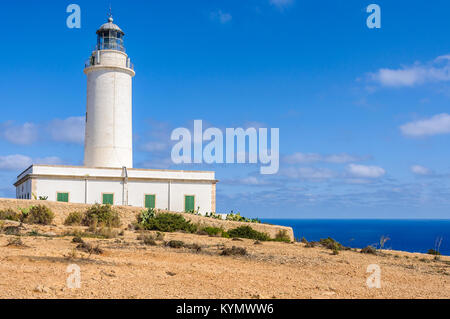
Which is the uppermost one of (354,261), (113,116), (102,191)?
(113,116)

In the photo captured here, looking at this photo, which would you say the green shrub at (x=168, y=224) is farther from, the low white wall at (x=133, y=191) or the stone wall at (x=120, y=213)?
the low white wall at (x=133, y=191)

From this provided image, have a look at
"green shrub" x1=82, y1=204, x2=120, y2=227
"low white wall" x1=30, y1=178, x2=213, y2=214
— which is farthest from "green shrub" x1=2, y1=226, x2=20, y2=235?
"low white wall" x1=30, y1=178, x2=213, y2=214

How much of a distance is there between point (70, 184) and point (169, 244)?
1348 cm

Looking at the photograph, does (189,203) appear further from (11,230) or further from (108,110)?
(11,230)

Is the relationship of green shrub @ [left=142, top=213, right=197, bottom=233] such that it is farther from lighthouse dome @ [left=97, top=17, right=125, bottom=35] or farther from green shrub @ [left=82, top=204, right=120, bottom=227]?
lighthouse dome @ [left=97, top=17, right=125, bottom=35]

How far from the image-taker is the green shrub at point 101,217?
19.2 meters

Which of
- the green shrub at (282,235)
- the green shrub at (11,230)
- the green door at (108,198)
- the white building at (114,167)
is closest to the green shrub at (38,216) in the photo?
the green shrub at (11,230)

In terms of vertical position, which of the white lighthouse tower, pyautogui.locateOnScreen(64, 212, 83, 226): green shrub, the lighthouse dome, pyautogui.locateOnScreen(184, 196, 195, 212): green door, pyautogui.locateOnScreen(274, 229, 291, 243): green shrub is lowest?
pyautogui.locateOnScreen(274, 229, 291, 243): green shrub

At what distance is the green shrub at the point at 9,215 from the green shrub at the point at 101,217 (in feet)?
8.56

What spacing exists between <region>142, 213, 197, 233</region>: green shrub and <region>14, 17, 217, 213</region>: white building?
21.6 ft

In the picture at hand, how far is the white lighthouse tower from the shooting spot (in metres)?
27.8
